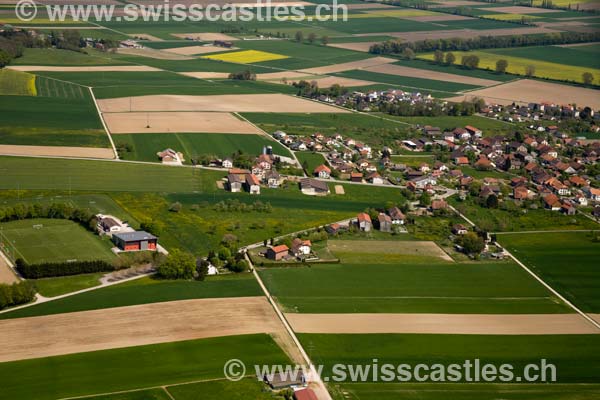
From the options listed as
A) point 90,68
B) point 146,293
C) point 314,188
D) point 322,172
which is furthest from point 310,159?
point 90,68

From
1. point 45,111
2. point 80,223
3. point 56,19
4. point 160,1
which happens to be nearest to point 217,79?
point 45,111

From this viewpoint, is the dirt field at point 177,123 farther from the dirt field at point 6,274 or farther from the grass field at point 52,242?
the dirt field at point 6,274

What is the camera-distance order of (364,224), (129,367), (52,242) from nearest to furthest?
(129,367) < (52,242) < (364,224)

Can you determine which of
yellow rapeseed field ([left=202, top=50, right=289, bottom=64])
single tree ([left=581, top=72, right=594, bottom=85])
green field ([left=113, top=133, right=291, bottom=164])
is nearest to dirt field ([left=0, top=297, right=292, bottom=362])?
green field ([left=113, top=133, right=291, bottom=164])

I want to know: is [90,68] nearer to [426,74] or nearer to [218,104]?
[218,104]

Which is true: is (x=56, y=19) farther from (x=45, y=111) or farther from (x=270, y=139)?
(x=270, y=139)

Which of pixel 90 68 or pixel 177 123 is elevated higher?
pixel 90 68

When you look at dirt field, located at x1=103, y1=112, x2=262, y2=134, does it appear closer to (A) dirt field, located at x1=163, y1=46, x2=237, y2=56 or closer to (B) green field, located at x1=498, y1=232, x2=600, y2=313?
(B) green field, located at x1=498, y1=232, x2=600, y2=313
